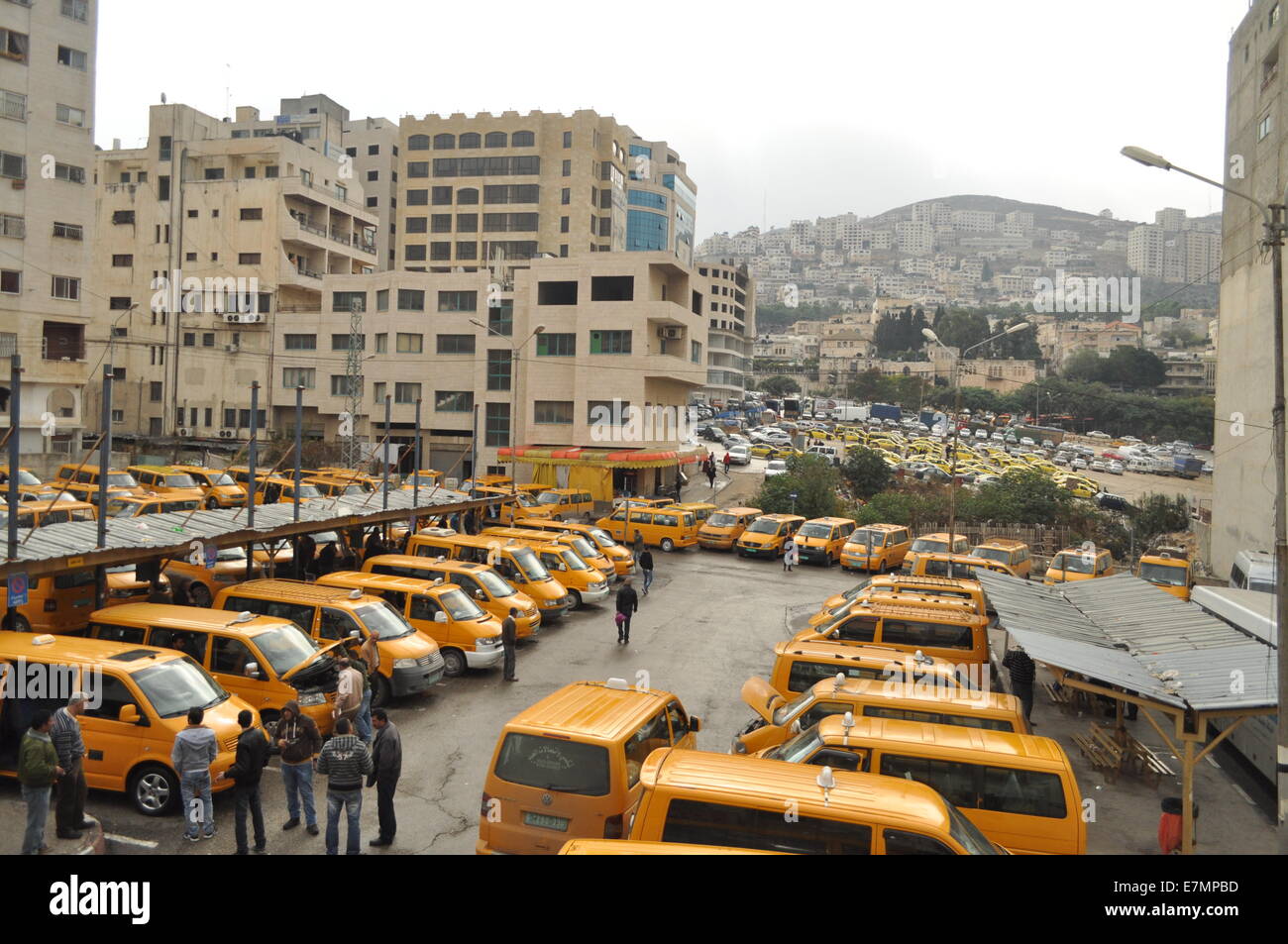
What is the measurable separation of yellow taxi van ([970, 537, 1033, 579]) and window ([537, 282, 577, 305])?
27345mm

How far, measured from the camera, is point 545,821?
24.2 ft

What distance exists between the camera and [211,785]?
8.76m

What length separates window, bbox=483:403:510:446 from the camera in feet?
164

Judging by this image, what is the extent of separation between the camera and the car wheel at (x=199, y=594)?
1691cm

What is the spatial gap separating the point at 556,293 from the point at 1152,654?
3967 cm

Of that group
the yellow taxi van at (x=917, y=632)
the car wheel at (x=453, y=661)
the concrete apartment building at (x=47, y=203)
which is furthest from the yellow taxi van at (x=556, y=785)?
the concrete apartment building at (x=47, y=203)

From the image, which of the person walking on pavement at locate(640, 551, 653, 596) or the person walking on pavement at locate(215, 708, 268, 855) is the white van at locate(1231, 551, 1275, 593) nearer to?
the person walking on pavement at locate(640, 551, 653, 596)

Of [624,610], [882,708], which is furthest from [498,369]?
[882,708]

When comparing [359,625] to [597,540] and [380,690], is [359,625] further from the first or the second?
[597,540]

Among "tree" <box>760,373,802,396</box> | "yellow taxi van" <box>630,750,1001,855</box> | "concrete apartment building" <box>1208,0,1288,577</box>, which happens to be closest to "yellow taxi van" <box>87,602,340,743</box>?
"yellow taxi van" <box>630,750,1001,855</box>

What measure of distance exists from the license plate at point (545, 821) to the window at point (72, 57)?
50456mm

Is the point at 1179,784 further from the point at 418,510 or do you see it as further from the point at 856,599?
the point at 418,510
